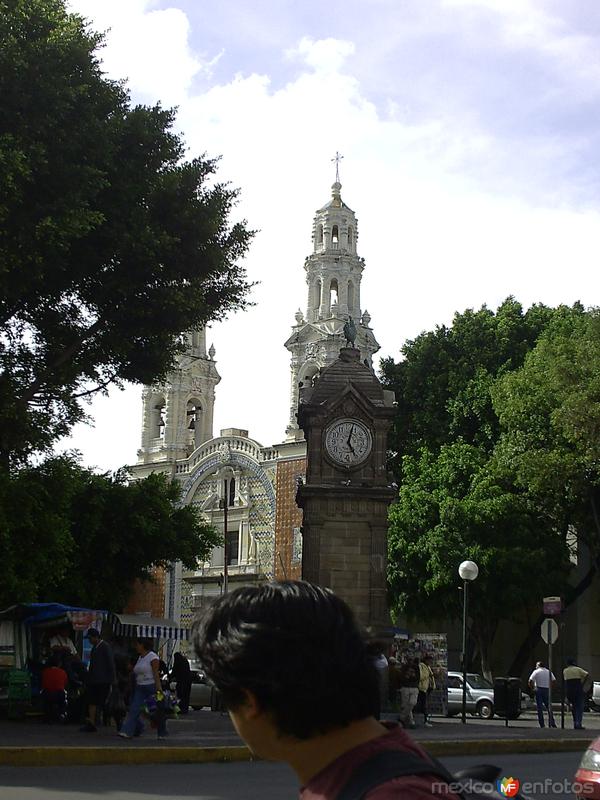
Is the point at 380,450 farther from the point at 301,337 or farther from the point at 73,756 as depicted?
the point at 301,337

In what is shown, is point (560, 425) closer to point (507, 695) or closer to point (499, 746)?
point (507, 695)

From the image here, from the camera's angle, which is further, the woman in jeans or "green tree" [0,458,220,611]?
"green tree" [0,458,220,611]

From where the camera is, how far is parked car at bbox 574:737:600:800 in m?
9.63

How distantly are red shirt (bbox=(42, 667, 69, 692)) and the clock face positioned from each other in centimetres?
827

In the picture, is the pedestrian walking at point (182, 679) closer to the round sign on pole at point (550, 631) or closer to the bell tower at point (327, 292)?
the round sign on pole at point (550, 631)

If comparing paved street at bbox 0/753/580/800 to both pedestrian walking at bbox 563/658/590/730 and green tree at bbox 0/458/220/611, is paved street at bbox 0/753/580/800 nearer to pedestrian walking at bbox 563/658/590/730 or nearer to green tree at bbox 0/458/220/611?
pedestrian walking at bbox 563/658/590/730

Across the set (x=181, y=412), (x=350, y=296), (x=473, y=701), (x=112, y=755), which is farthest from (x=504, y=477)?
(x=181, y=412)

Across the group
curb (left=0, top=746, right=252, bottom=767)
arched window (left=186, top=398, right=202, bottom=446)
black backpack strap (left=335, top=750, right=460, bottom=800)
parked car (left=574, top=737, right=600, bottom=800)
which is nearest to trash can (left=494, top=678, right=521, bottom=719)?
curb (left=0, top=746, right=252, bottom=767)

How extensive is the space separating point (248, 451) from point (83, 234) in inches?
1779

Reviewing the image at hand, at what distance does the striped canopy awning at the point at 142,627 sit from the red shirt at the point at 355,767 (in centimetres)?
2551

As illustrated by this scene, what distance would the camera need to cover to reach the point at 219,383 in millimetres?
72062

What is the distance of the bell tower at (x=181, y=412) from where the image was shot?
7000cm

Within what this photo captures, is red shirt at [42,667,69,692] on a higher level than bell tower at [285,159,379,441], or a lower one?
lower

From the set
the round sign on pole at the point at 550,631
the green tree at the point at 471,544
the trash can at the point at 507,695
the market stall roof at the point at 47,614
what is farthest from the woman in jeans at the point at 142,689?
the green tree at the point at 471,544
